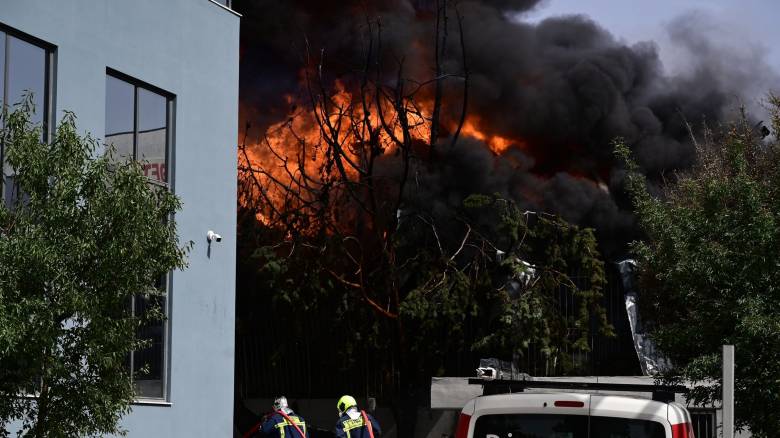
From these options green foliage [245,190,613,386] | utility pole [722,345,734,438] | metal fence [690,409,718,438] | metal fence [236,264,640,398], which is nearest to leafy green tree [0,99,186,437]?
utility pole [722,345,734,438]

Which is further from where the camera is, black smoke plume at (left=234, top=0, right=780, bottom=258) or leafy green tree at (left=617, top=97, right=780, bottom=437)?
black smoke plume at (left=234, top=0, right=780, bottom=258)

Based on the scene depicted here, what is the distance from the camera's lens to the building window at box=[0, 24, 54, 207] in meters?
17.1

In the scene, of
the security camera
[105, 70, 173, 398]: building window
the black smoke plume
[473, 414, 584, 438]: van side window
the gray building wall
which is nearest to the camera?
[473, 414, 584, 438]: van side window

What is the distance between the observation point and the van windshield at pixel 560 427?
33.2 ft

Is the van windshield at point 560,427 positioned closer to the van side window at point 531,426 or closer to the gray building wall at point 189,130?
the van side window at point 531,426

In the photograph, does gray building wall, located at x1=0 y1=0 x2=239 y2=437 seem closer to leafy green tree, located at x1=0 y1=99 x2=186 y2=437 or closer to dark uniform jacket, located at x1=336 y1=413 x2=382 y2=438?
dark uniform jacket, located at x1=336 y1=413 x2=382 y2=438

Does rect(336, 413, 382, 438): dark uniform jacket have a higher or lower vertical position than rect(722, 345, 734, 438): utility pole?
lower

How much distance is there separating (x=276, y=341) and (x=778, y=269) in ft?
67.7

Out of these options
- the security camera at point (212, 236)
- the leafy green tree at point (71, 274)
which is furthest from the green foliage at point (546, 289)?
the leafy green tree at point (71, 274)

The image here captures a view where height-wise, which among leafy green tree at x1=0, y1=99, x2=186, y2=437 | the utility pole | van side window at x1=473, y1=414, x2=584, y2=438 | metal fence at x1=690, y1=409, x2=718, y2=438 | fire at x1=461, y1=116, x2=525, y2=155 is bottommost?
metal fence at x1=690, y1=409, x2=718, y2=438

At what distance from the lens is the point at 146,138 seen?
20.0 m

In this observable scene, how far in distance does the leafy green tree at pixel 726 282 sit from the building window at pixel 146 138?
754 centimetres

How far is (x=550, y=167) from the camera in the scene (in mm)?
37938

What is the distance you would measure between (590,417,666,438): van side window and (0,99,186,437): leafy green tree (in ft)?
14.3
